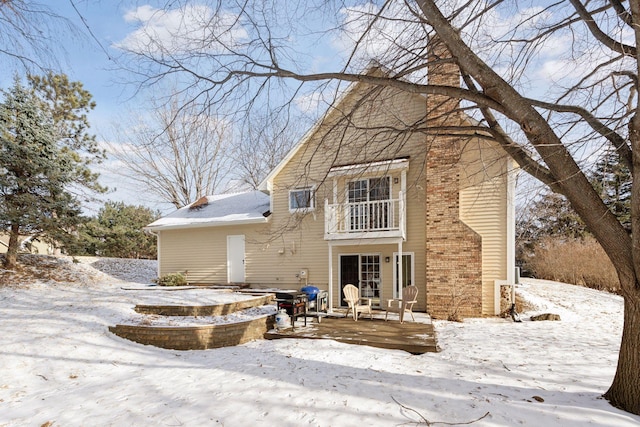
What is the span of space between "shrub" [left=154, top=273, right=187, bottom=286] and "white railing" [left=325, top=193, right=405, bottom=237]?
→ 20.4ft

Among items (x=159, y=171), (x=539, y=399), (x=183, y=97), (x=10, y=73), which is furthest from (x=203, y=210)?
(x=539, y=399)

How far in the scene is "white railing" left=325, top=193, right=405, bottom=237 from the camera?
32.6ft

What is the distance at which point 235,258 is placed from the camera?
13.1m

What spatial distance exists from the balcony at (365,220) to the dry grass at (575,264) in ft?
34.1

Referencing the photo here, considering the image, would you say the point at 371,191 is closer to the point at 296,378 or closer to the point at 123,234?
the point at 296,378

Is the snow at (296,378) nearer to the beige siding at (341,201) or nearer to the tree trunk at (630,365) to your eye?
the tree trunk at (630,365)

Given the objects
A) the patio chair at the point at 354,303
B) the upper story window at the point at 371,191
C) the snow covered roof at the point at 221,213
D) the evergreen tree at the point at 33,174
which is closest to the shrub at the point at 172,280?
the snow covered roof at the point at 221,213

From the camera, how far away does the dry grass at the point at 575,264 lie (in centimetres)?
1435

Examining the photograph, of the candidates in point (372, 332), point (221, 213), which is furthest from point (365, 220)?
point (221, 213)

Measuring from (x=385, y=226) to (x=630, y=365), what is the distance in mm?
6939

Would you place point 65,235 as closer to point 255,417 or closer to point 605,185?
point 255,417

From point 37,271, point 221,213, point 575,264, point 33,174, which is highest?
point 33,174

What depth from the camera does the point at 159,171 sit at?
2112 centimetres

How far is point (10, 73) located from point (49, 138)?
10.3m
